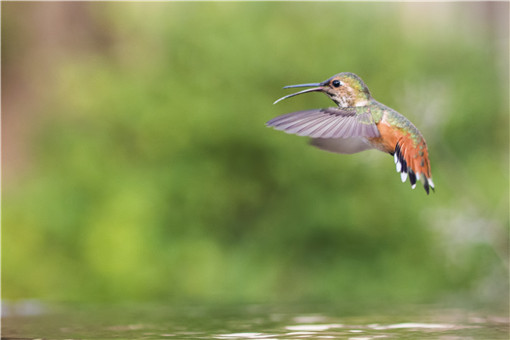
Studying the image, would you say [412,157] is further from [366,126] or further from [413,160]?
[366,126]

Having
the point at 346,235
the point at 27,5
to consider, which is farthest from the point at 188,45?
the point at 27,5

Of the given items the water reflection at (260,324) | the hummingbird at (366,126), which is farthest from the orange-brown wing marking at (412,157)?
the water reflection at (260,324)

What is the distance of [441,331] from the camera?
2744 millimetres

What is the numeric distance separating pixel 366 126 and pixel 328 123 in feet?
0.61

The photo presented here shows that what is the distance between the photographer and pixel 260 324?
310 centimetres

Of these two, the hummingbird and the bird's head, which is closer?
the hummingbird

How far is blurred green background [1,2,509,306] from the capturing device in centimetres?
879

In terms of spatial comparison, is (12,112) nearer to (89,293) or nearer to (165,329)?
(89,293)

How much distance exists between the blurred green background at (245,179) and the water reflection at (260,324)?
4.82 meters

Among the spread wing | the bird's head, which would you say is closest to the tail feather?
the spread wing

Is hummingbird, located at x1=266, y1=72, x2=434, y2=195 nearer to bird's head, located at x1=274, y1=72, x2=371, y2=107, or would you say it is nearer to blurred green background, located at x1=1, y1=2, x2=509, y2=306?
bird's head, located at x1=274, y1=72, x2=371, y2=107

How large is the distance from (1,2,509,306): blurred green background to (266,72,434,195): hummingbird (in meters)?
5.47

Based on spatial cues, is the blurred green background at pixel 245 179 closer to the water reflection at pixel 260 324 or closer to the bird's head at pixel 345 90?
the water reflection at pixel 260 324

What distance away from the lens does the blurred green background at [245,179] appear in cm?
879
